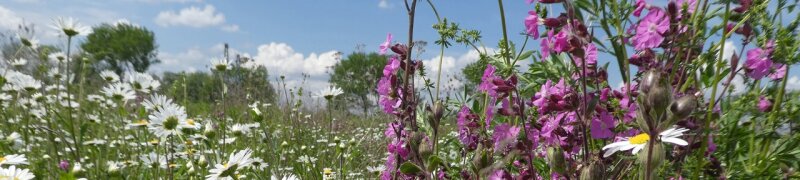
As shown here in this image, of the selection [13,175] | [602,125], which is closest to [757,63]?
[602,125]

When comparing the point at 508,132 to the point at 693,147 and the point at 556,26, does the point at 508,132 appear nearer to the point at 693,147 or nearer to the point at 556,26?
the point at 556,26

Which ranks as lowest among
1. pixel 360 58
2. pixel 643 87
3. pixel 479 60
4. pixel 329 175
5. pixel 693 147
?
pixel 329 175

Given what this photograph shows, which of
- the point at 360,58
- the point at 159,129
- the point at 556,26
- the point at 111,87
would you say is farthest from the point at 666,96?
the point at 360,58

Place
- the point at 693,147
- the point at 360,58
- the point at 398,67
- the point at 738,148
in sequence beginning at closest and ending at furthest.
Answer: the point at 693,147
the point at 398,67
the point at 738,148
the point at 360,58

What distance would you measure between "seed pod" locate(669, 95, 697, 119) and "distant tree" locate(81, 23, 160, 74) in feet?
103

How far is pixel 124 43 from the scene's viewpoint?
95.7 ft

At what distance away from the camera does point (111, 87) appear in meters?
2.38

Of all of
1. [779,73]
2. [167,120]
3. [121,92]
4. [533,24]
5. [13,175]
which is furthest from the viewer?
[121,92]

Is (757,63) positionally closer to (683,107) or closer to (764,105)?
(764,105)

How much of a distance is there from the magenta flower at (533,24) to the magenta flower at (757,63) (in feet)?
1.49

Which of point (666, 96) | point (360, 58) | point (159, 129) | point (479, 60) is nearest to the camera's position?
point (666, 96)

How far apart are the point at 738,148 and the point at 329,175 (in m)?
1.51

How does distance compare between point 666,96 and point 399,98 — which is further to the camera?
point 399,98

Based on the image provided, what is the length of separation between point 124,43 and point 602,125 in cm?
3210
